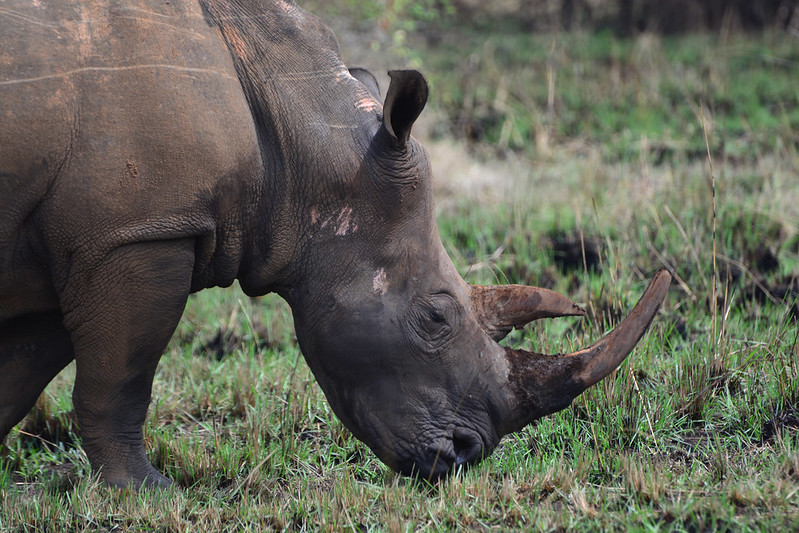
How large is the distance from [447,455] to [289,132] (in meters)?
1.32

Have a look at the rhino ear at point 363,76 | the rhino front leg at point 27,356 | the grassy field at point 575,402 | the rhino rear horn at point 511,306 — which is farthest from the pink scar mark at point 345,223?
the rhino front leg at point 27,356

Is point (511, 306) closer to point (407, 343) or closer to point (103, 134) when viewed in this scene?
point (407, 343)

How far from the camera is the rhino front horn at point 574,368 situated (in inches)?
144

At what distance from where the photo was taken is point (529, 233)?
6.76m

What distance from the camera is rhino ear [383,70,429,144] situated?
3.46 m

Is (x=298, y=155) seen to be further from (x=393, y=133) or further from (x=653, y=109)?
(x=653, y=109)

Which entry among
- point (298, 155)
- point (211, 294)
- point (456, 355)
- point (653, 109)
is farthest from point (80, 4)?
point (653, 109)

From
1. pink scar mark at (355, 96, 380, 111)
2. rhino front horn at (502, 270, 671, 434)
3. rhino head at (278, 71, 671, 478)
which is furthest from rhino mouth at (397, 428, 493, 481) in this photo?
pink scar mark at (355, 96, 380, 111)

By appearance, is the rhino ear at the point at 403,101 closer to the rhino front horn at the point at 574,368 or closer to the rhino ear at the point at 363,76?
the rhino ear at the point at 363,76

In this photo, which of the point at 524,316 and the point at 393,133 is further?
the point at 524,316

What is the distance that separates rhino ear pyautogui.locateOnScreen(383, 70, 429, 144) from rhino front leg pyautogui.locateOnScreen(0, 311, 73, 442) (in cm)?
154

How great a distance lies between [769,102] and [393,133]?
6909 mm

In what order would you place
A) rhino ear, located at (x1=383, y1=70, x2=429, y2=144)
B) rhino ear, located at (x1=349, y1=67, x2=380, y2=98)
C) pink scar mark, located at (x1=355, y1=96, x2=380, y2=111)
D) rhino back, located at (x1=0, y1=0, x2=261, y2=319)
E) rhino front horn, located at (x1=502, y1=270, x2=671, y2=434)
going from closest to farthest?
rhino back, located at (x1=0, y1=0, x2=261, y2=319), rhino ear, located at (x1=383, y1=70, x2=429, y2=144), rhino front horn, located at (x1=502, y1=270, x2=671, y2=434), pink scar mark, located at (x1=355, y1=96, x2=380, y2=111), rhino ear, located at (x1=349, y1=67, x2=380, y2=98)

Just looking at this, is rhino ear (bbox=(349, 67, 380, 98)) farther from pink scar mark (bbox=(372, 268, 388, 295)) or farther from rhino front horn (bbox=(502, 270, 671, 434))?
rhino front horn (bbox=(502, 270, 671, 434))
